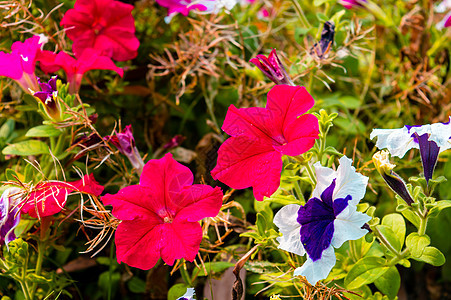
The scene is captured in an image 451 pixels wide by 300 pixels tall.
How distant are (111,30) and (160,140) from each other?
0.87 feet

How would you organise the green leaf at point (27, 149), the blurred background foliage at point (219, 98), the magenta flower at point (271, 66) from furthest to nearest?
the blurred background foliage at point (219, 98) < the green leaf at point (27, 149) < the magenta flower at point (271, 66)

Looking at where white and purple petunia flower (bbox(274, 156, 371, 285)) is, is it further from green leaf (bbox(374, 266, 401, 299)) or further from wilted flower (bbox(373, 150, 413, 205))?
green leaf (bbox(374, 266, 401, 299))

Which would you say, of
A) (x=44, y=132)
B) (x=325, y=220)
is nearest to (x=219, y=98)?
(x=44, y=132)

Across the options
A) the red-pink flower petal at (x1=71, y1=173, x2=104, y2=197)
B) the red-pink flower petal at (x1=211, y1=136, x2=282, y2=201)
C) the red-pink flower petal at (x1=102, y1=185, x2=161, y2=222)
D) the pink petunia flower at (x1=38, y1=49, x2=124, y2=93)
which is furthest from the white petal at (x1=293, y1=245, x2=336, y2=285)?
the pink petunia flower at (x1=38, y1=49, x2=124, y2=93)

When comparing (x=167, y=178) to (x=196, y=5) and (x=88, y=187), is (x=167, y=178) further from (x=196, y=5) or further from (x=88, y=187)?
(x=196, y=5)

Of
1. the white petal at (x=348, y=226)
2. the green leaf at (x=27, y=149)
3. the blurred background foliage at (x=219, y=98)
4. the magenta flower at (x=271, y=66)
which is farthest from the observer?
the blurred background foliage at (x=219, y=98)

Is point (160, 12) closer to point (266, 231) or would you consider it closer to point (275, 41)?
point (275, 41)

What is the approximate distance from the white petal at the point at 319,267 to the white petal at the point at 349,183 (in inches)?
2.7

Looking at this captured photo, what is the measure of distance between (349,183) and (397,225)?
7.1 inches

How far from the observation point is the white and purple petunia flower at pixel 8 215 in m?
0.66

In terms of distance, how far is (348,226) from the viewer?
1.80 feet

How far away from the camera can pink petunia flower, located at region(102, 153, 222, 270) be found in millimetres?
598

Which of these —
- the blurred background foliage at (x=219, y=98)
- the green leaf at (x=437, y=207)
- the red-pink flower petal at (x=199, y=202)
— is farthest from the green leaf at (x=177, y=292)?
the green leaf at (x=437, y=207)

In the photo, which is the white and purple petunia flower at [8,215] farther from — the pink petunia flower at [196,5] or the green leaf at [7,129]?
the pink petunia flower at [196,5]
